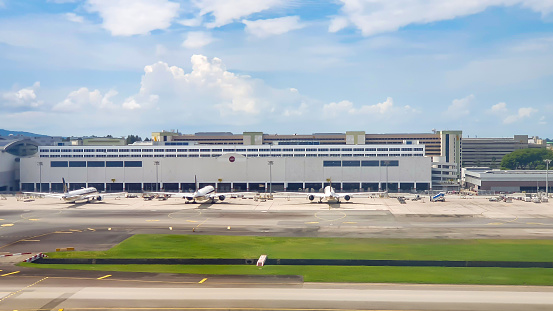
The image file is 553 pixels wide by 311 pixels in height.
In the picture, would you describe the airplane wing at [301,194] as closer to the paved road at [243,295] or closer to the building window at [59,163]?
the building window at [59,163]

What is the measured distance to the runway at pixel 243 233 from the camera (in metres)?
41.3

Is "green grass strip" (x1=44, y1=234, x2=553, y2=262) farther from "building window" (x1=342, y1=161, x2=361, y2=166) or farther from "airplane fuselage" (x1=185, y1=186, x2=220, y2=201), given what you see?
"building window" (x1=342, y1=161, x2=361, y2=166)

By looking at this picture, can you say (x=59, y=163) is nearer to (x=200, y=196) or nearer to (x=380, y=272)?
(x=200, y=196)

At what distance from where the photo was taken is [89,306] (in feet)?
133

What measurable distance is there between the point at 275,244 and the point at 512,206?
7540cm

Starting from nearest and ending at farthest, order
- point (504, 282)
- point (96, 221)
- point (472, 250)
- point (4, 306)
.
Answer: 1. point (4, 306)
2. point (504, 282)
3. point (472, 250)
4. point (96, 221)

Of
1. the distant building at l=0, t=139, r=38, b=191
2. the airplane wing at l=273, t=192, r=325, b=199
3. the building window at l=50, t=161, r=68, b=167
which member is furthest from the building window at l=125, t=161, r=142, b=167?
the airplane wing at l=273, t=192, r=325, b=199

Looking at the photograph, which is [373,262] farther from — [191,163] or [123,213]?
[191,163]

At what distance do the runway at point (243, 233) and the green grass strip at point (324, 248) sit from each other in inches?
205

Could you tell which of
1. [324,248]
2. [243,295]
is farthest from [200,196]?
[243,295]

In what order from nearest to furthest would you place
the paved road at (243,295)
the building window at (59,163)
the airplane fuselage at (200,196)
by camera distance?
the paved road at (243,295), the airplane fuselage at (200,196), the building window at (59,163)

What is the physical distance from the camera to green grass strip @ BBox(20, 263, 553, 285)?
4816 centimetres

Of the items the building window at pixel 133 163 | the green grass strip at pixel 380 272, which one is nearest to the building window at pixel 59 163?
the building window at pixel 133 163

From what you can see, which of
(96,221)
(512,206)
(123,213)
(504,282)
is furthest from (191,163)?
(504,282)
